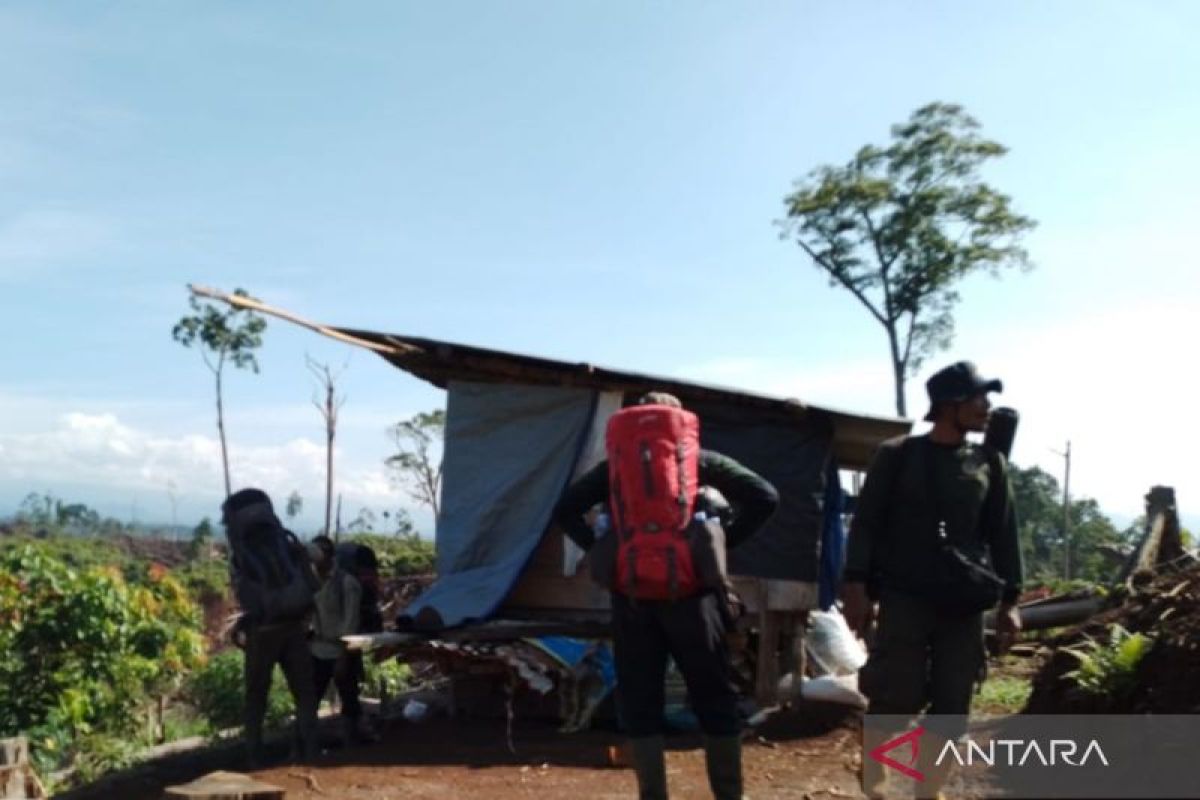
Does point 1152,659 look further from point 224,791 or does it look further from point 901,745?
point 224,791

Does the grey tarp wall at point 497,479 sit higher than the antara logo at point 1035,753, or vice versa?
the grey tarp wall at point 497,479

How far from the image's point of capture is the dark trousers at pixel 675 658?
470 centimetres

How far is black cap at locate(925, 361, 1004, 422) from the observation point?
4738 millimetres

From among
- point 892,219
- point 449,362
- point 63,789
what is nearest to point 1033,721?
point 449,362

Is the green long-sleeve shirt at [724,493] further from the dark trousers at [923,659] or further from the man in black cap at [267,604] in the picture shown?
the man in black cap at [267,604]

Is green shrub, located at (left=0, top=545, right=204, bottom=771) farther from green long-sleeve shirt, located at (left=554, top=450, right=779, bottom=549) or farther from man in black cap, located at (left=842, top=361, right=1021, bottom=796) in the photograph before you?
man in black cap, located at (left=842, top=361, right=1021, bottom=796)

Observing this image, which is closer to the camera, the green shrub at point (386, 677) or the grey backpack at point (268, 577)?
the grey backpack at point (268, 577)

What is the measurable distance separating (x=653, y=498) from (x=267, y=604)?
388 cm

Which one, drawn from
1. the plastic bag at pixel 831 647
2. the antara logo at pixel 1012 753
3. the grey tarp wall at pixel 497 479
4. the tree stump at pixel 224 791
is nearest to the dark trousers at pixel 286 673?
the grey tarp wall at pixel 497 479

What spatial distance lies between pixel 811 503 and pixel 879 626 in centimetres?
475

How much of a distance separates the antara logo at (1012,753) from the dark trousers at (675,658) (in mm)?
674

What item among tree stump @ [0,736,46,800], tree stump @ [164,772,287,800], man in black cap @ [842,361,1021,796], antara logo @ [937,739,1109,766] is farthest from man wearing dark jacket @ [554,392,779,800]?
tree stump @ [0,736,46,800]

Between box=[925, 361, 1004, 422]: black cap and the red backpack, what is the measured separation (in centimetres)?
100

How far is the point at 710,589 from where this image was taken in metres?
4.78
